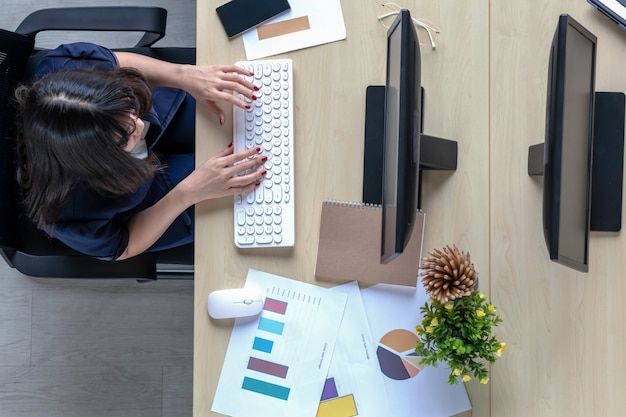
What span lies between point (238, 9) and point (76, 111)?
15.2 inches

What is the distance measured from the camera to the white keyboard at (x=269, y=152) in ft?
3.44

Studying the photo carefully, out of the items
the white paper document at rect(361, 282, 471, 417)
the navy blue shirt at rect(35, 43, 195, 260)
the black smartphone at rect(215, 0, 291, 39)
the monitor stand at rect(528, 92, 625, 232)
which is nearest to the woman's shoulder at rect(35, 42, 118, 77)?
the navy blue shirt at rect(35, 43, 195, 260)

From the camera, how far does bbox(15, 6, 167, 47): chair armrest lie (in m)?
1.10

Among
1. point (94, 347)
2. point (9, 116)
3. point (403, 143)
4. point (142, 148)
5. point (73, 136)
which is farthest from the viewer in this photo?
point (94, 347)

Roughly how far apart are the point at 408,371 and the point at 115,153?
2.19ft

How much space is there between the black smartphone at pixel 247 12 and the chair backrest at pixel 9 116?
39 cm

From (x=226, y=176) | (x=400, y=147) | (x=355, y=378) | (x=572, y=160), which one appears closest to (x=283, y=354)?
(x=355, y=378)

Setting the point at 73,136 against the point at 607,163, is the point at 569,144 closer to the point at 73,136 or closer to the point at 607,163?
the point at 607,163

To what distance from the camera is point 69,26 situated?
111 cm

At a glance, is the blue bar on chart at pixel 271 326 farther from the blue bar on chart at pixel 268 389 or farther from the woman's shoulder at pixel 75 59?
the woman's shoulder at pixel 75 59

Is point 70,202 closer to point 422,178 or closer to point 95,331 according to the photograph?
point 422,178

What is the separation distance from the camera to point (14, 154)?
1.03 meters

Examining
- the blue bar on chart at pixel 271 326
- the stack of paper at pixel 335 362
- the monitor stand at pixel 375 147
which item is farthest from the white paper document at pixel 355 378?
the monitor stand at pixel 375 147

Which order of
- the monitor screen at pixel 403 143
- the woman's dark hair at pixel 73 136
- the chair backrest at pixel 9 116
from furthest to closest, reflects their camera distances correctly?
the chair backrest at pixel 9 116 → the woman's dark hair at pixel 73 136 → the monitor screen at pixel 403 143
